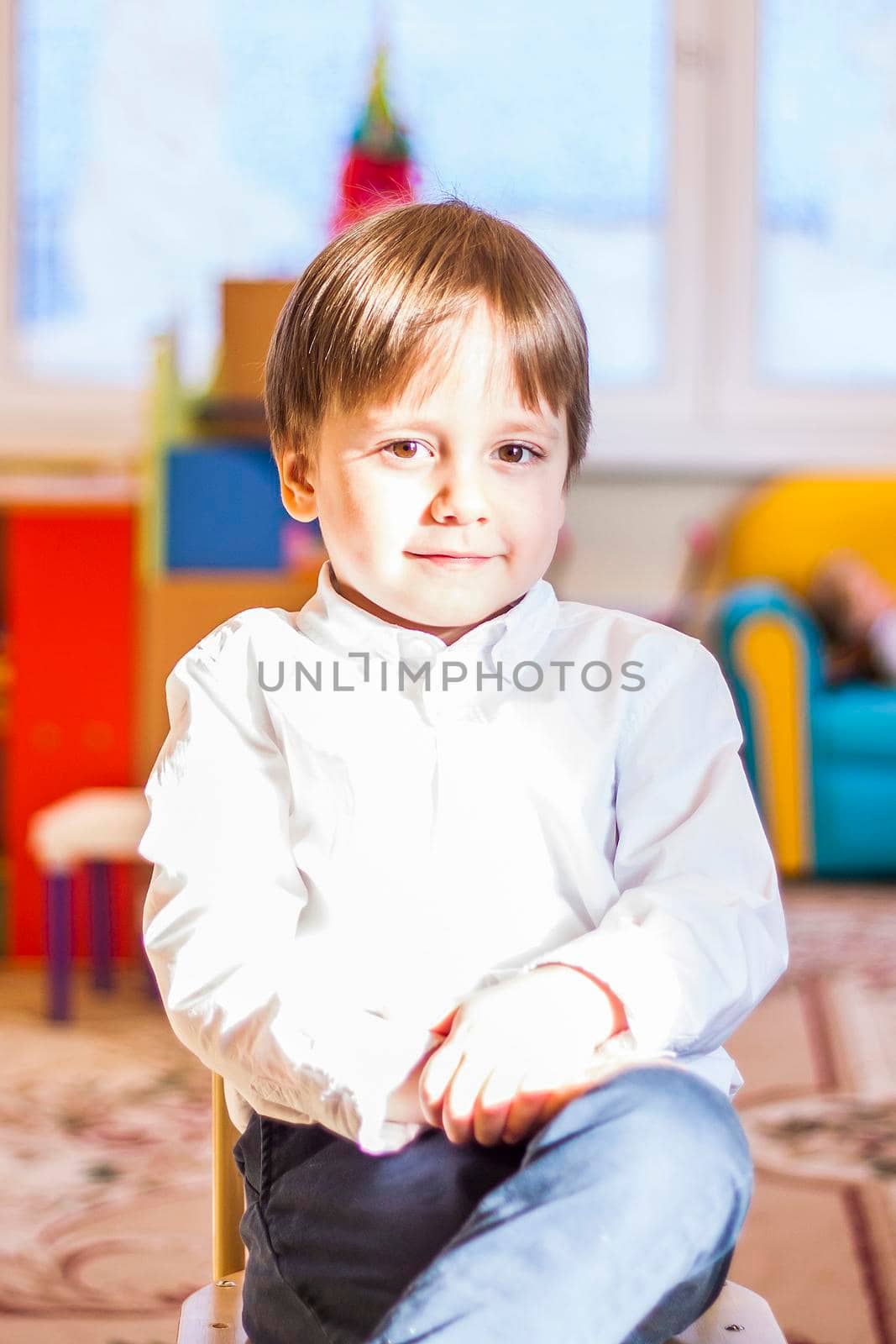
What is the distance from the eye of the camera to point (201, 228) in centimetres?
364

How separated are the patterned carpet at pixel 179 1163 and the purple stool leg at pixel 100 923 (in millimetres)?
40

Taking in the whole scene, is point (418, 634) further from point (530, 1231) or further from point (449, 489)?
point (530, 1231)

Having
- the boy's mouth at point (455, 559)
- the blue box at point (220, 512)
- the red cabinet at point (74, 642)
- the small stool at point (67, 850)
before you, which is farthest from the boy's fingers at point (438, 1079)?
the red cabinet at point (74, 642)

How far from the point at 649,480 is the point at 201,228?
1306 millimetres

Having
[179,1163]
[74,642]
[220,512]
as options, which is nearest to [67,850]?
[74,642]

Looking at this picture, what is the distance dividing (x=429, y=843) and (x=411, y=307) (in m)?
0.26

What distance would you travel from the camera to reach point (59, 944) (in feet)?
7.06

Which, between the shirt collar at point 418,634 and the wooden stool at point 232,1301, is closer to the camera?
the wooden stool at point 232,1301

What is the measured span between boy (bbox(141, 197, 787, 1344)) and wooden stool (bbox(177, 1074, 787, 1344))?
13mm

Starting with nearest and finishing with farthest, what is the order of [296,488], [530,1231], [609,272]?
[530,1231] → [296,488] → [609,272]

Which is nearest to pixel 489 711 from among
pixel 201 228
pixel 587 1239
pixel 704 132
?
pixel 587 1239

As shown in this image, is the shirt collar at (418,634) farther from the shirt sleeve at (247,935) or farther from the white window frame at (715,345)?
the white window frame at (715,345)

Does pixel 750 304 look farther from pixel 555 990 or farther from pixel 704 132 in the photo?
pixel 555 990

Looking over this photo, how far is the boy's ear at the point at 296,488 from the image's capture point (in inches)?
31.2
